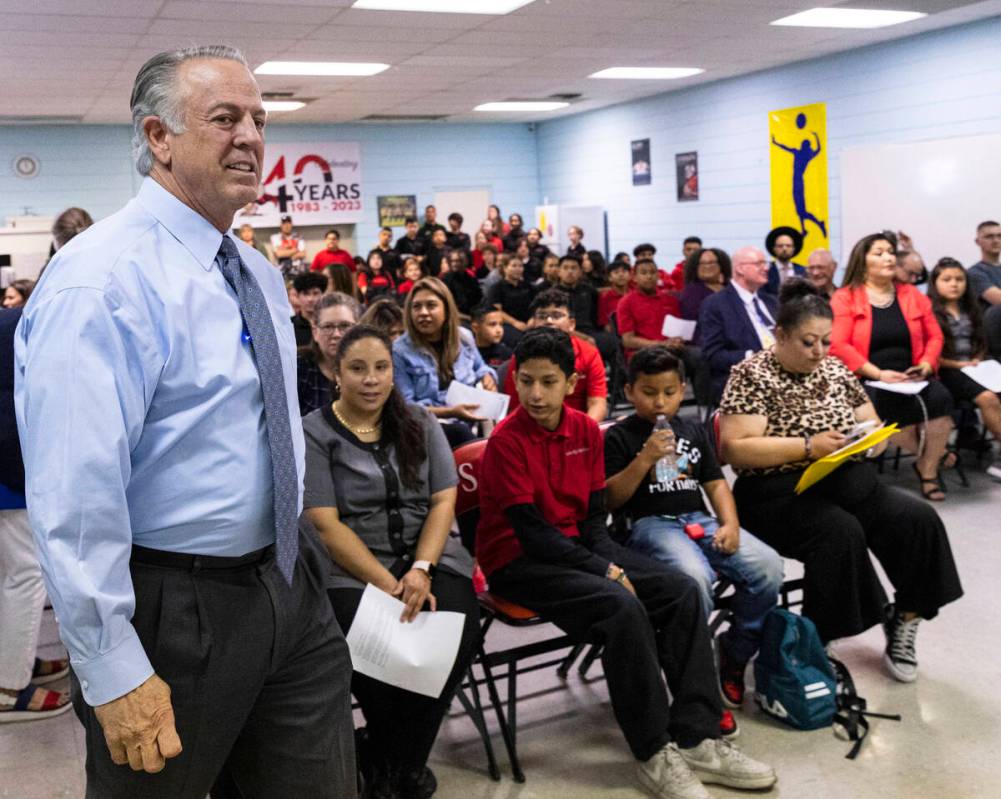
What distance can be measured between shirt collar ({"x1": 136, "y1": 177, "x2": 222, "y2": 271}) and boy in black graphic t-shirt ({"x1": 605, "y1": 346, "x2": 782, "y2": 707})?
177 centimetres

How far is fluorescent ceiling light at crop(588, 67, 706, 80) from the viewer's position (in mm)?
10445

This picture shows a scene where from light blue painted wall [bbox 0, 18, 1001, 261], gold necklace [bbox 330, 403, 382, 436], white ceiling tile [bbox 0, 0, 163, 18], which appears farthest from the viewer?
light blue painted wall [bbox 0, 18, 1001, 261]

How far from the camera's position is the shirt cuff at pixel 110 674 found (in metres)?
1.30

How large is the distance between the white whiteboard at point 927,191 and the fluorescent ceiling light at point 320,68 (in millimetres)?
4586

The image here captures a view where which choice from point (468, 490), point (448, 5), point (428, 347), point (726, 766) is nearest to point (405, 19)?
point (448, 5)

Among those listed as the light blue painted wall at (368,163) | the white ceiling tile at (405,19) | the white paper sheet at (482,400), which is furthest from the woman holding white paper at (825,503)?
the light blue painted wall at (368,163)

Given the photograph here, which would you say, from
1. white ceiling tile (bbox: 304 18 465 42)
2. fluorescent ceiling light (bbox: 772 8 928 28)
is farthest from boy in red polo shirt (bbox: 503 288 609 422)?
fluorescent ceiling light (bbox: 772 8 928 28)

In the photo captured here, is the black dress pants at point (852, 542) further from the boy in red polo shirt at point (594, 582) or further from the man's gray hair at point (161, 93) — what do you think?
the man's gray hair at point (161, 93)

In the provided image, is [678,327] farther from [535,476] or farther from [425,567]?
[425,567]

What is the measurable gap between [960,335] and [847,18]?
3.63 metres

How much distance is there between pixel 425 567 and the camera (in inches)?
106

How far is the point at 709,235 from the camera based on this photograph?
39.7ft

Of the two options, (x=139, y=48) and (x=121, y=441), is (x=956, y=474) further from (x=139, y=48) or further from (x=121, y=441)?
(x=139, y=48)

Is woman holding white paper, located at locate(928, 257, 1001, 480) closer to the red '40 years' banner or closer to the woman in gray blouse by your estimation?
the woman in gray blouse
